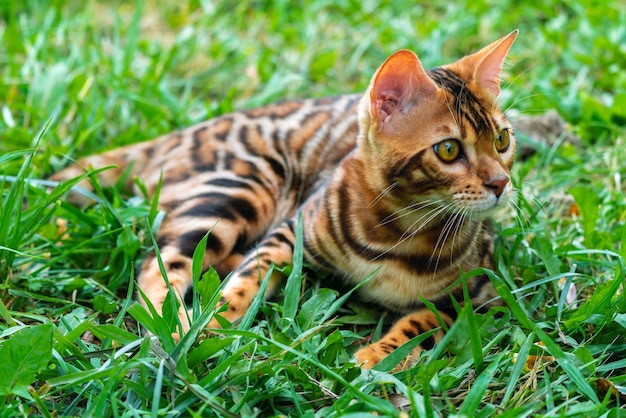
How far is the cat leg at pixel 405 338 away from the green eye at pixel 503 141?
2.50 feet

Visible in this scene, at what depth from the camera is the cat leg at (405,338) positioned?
291 centimetres

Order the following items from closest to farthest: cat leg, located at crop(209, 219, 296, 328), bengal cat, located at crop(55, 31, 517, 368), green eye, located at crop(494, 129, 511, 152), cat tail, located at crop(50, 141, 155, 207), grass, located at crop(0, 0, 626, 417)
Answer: grass, located at crop(0, 0, 626, 417) → bengal cat, located at crop(55, 31, 517, 368) → green eye, located at crop(494, 129, 511, 152) → cat leg, located at crop(209, 219, 296, 328) → cat tail, located at crop(50, 141, 155, 207)

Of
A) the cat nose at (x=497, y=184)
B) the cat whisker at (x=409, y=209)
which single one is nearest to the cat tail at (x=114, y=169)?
the cat whisker at (x=409, y=209)

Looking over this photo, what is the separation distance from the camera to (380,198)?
10.5 ft

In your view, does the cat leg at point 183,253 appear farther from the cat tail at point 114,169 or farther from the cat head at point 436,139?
the cat head at point 436,139

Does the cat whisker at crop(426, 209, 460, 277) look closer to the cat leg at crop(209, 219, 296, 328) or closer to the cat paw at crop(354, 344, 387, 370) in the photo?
the cat paw at crop(354, 344, 387, 370)

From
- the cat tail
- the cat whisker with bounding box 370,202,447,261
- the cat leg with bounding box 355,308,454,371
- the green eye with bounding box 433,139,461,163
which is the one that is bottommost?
the cat leg with bounding box 355,308,454,371

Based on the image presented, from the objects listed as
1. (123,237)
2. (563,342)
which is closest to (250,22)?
(123,237)

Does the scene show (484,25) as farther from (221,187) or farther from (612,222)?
(221,187)

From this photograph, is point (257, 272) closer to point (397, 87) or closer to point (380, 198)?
point (380, 198)

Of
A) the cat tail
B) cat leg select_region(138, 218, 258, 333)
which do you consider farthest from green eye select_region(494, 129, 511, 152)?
the cat tail

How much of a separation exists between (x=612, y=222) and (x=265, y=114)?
2049 millimetres

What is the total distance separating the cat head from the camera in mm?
2918

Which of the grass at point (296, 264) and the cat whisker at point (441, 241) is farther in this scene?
the cat whisker at point (441, 241)
